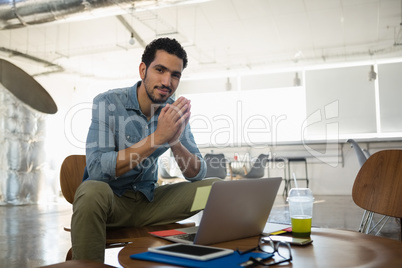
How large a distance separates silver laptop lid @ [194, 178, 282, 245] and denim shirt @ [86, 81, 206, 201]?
56 centimetres

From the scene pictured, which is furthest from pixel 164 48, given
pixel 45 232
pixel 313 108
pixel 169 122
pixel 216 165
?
pixel 313 108

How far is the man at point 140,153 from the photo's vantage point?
49.7 inches

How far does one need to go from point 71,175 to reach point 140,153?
54 centimetres

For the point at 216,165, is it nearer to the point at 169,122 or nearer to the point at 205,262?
the point at 169,122

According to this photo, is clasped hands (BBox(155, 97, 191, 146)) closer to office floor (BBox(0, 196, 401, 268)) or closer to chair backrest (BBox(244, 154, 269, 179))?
office floor (BBox(0, 196, 401, 268))

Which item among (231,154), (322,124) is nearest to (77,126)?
(231,154)

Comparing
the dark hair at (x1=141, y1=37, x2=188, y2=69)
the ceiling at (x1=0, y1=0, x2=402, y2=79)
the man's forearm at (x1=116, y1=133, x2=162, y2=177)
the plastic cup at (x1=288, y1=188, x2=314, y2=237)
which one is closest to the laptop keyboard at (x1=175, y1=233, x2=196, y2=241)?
the plastic cup at (x1=288, y1=188, x2=314, y2=237)

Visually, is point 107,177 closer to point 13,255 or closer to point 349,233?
point 349,233

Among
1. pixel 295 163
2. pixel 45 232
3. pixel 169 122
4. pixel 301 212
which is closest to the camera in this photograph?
pixel 301 212

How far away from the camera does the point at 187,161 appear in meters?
1.60

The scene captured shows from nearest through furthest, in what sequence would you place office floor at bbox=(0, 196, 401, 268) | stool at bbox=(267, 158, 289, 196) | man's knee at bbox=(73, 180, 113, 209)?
man's knee at bbox=(73, 180, 113, 209)
office floor at bbox=(0, 196, 401, 268)
stool at bbox=(267, 158, 289, 196)

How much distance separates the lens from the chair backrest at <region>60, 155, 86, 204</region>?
1.67 meters

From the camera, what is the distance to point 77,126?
32.2ft

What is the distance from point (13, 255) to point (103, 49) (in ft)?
18.7
